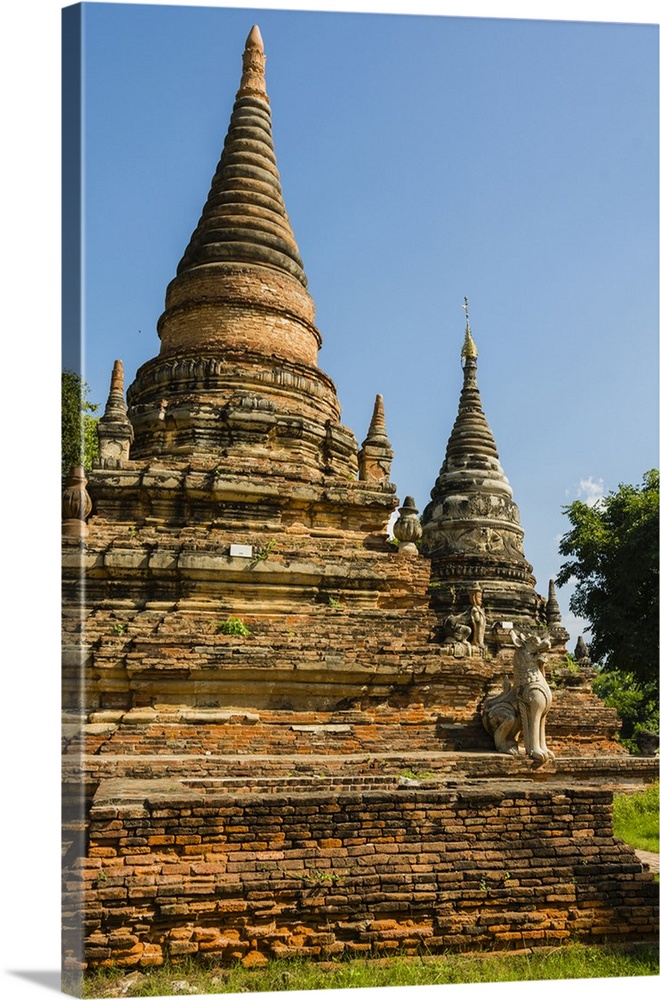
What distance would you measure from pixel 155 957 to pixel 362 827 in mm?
1829

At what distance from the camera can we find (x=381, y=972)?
223 inches

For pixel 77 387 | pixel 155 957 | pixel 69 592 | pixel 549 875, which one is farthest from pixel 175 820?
pixel 77 387

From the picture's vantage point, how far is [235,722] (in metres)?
10.0

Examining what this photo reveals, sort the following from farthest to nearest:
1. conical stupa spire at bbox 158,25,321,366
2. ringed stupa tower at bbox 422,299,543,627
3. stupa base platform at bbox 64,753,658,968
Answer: ringed stupa tower at bbox 422,299,543,627, conical stupa spire at bbox 158,25,321,366, stupa base platform at bbox 64,753,658,968

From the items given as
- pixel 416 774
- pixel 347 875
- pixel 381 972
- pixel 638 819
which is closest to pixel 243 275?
pixel 416 774

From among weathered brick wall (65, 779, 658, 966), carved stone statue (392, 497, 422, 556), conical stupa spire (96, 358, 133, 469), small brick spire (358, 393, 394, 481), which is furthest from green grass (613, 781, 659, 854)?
conical stupa spire (96, 358, 133, 469)

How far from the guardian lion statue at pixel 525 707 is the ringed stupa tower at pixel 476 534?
326 inches

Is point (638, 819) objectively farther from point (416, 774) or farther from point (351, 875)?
point (351, 875)

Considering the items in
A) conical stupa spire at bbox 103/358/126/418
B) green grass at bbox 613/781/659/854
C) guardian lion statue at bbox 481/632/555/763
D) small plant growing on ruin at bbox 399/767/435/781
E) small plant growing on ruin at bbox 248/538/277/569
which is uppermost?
conical stupa spire at bbox 103/358/126/418

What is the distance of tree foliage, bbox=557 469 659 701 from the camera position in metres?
16.5

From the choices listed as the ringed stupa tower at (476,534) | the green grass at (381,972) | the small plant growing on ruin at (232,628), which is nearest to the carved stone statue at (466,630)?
A: the ringed stupa tower at (476,534)

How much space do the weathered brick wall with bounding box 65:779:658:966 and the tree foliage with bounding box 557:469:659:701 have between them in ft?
29.2

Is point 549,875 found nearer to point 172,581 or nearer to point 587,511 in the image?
point 172,581

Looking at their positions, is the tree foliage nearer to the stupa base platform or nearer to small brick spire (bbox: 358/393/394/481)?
small brick spire (bbox: 358/393/394/481)
